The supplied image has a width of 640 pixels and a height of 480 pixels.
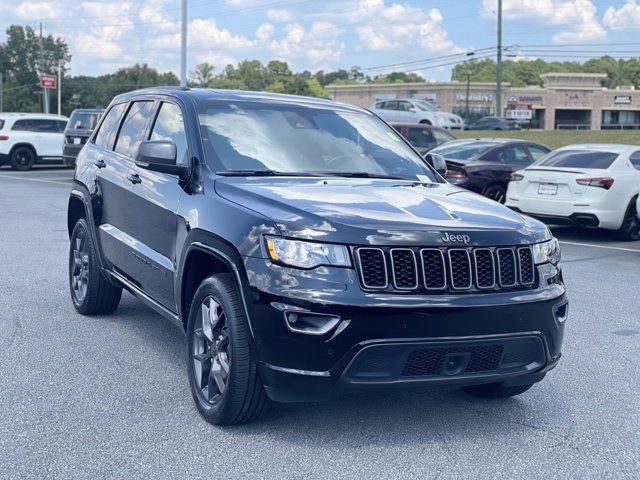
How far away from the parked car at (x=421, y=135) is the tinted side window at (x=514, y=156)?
3.97 m

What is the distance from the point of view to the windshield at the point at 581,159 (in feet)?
46.0

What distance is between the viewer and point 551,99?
97.6m

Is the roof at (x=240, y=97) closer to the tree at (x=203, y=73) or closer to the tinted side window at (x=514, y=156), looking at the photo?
the tinted side window at (x=514, y=156)

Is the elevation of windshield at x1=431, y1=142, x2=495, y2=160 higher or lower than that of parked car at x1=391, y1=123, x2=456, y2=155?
lower

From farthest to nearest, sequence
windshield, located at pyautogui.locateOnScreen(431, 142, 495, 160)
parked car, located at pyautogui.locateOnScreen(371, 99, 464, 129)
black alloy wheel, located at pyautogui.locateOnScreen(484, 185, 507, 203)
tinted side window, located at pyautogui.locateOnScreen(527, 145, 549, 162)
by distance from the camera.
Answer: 1. parked car, located at pyautogui.locateOnScreen(371, 99, 464, 129)
2. tinted side window, located at pyautogui.locateOnScreen(527, 145, 549, 162)
3. windshield, located at pyautogui.locateOnScreen(431, 142, 495, 160)
4. black alloy wheel, located at pyautogui.locateOnScreen(484, 185, 507, 203)

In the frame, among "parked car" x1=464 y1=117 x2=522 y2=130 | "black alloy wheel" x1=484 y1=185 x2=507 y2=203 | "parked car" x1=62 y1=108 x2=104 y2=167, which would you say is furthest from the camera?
"parked car" x1=464 y1=117 x2=522 y2=130

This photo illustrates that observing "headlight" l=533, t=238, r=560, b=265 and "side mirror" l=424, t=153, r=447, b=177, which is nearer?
"headlight" l=533, t=238, r=560, b=265

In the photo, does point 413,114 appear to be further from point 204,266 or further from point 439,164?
point 204,266

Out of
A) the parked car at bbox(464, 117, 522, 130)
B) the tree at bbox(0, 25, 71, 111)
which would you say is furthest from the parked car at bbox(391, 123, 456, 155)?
the tree at bbox(0, 25, 71, 111)

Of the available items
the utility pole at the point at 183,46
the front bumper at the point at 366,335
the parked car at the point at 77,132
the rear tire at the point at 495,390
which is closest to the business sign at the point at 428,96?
the utility pole at the point at 183,46

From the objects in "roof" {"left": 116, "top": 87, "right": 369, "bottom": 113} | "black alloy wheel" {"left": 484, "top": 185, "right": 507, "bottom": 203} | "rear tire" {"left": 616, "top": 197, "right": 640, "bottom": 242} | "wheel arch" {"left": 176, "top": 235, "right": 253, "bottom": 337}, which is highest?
"roof" {"left": 116, "top": 87, "right": 369, "bottom": 113}

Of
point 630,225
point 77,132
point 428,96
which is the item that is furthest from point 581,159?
point 428,96

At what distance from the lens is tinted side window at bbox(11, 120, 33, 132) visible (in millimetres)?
29938

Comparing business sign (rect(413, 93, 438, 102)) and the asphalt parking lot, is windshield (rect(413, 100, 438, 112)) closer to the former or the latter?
the asphalt parking lot
